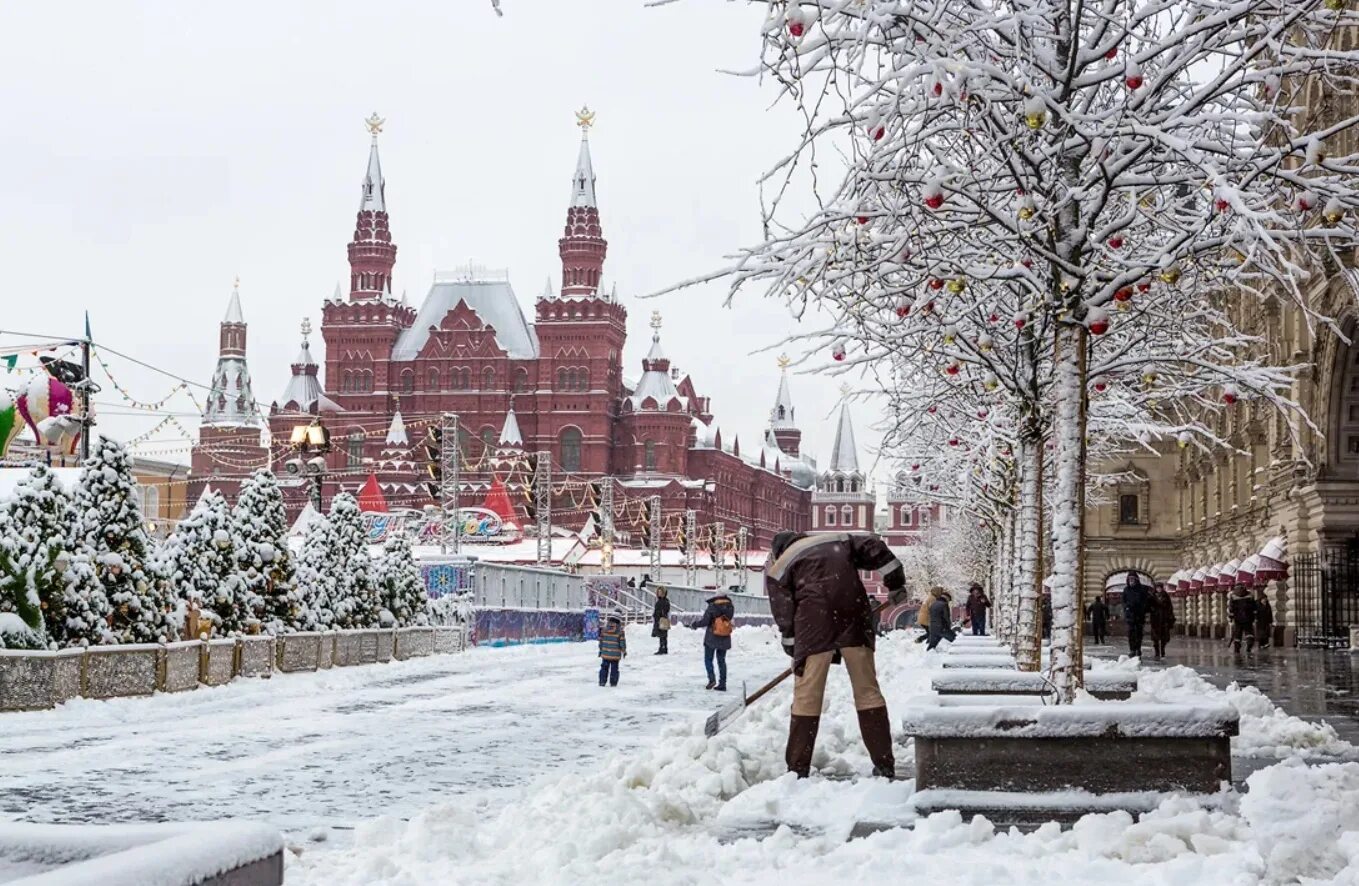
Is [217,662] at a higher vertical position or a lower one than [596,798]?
lower

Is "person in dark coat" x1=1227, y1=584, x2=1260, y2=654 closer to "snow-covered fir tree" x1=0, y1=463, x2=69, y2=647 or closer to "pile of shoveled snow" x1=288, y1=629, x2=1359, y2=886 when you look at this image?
"snow-covered fir tree" x1=0, y1=463, x2=69, y2=647

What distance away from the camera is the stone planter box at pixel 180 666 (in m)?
22.1

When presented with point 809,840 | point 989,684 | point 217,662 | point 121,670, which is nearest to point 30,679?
point 121,670

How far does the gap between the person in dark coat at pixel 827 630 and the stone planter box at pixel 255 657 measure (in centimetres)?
1713

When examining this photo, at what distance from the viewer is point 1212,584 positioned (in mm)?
49719

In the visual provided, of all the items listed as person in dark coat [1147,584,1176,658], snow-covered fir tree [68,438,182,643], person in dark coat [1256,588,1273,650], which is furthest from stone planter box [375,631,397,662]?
person in dark coat [1256,588,1273,650]

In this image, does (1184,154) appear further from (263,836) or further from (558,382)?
(558,382)

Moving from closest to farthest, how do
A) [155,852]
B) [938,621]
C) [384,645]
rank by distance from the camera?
1. [155,852]
2. [384,645]
3. [938,621]

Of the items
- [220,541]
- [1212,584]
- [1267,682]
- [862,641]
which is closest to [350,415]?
[1212,584]

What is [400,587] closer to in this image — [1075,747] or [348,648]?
[348,648]

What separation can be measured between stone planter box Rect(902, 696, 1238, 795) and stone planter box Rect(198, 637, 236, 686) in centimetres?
1751

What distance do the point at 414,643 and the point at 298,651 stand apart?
24.2 ft

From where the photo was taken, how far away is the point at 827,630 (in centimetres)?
980

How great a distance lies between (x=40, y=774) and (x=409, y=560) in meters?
24.6
